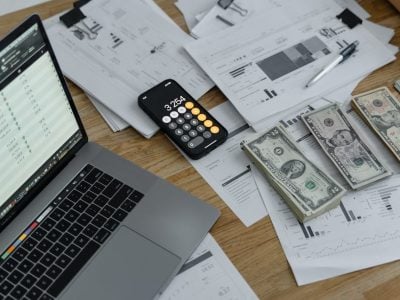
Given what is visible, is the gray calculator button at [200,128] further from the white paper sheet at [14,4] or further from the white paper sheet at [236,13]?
the white paper sheet at [14,4]

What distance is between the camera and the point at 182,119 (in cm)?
90

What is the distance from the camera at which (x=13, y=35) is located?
2.11ft

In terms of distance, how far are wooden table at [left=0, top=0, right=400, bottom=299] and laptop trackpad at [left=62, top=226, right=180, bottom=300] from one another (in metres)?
0.10

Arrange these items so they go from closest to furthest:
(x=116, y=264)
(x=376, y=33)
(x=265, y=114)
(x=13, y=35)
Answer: (x=13, y=35) < (x=116, y=264) < (x=265, y=114) < (x=376, y=33)

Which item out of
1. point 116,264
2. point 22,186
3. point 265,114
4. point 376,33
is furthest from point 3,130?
point 376,33

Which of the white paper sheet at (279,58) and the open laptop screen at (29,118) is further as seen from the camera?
the white paper sheet at (279,58)

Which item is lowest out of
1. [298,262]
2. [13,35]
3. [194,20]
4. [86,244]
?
[298,262]

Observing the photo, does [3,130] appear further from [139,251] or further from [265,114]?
[265,114]

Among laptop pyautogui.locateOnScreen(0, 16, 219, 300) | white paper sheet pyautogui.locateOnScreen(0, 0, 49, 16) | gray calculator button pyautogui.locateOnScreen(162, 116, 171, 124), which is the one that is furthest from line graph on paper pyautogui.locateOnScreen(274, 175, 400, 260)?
white paper sheet pyautogui.locateOnScreen(0, 0, 49, 16)

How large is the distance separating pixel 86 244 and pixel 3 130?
7.8 inches

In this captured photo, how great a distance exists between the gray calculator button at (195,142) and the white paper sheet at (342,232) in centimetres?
10

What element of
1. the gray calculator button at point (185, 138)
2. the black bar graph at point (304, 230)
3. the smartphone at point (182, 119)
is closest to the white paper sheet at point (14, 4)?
the smartphone at point (182, 119)

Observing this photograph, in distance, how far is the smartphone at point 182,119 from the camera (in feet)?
2.86

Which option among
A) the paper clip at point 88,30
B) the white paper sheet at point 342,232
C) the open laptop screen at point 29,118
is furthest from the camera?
the paper clip at point 88,30
